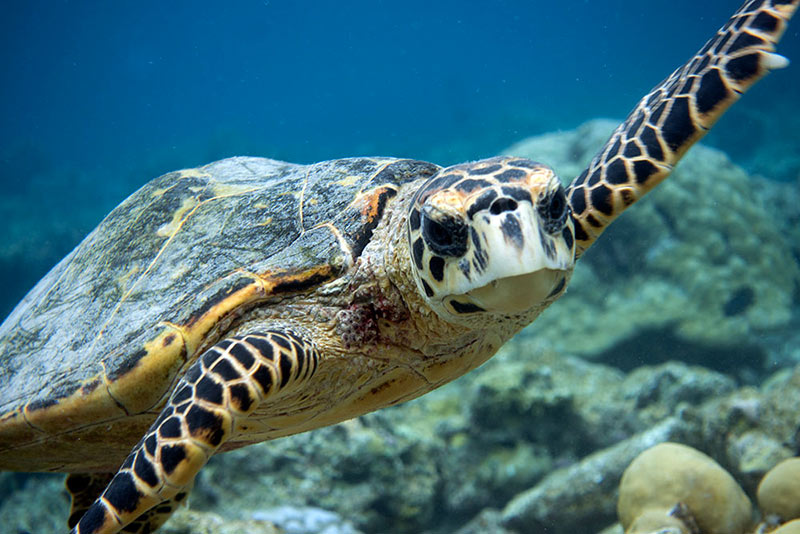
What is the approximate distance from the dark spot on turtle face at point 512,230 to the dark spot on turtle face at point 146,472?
1497 mm

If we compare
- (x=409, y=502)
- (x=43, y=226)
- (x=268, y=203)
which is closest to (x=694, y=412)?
(x=409, y=502)

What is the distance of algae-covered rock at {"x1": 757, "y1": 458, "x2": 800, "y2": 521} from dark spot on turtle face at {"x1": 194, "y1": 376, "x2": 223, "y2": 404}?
3.12 m

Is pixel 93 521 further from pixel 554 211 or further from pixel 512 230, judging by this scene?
pixel 554 211

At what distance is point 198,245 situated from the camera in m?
2.67

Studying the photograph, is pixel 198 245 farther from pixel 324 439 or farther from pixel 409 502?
pixel 409 502

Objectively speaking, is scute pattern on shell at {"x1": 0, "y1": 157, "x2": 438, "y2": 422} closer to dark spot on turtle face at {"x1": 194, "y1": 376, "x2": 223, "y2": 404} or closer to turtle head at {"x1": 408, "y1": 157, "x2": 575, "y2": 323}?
dark spot on turtle face at {"x1": 194, "y1": 376, "x2": 223, "y2": 404}

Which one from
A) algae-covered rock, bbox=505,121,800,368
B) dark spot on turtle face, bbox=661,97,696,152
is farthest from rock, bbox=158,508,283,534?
algae-covered rock, bbox=505,121,800,368

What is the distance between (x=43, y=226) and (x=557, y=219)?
24.1 meters

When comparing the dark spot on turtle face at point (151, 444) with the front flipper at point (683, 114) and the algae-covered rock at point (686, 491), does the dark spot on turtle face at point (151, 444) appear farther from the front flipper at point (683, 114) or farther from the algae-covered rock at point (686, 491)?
the algae-covered rock at point (686, 491)

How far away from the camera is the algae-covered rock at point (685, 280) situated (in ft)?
26.8

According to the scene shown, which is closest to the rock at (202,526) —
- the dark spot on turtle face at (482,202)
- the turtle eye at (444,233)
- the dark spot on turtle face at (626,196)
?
the turtle eye at (444,233)

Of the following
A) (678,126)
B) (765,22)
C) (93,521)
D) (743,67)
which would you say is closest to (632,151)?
(678,126)

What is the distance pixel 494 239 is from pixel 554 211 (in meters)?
0.32

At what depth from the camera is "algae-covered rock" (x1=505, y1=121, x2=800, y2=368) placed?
816cm
